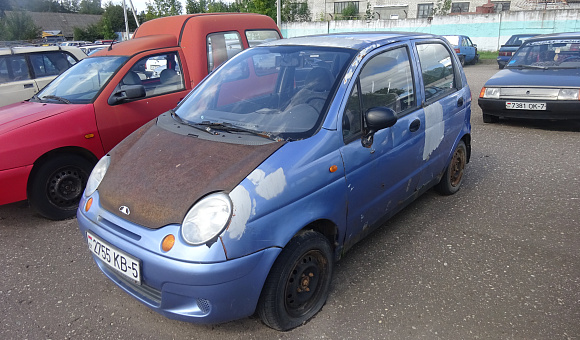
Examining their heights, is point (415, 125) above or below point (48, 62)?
below

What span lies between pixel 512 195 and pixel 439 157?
1.26 meters

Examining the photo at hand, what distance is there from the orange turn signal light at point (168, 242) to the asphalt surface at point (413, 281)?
73 cm

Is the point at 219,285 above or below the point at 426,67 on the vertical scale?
below

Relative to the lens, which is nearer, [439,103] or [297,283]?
[297,283]

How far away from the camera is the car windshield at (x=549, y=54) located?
7387mm

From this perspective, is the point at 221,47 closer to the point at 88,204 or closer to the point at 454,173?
the point at 454,173

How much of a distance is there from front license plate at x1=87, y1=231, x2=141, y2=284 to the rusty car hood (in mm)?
201

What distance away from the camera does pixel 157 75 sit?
523 cm

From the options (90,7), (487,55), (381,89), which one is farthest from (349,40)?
(90,7)

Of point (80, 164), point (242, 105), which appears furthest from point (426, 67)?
point (80, 164)

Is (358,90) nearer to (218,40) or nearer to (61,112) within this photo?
(61,112)

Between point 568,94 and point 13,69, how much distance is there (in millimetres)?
9201

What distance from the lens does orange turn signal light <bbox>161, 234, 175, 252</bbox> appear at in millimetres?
2211

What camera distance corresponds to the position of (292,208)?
2414 millimetres
